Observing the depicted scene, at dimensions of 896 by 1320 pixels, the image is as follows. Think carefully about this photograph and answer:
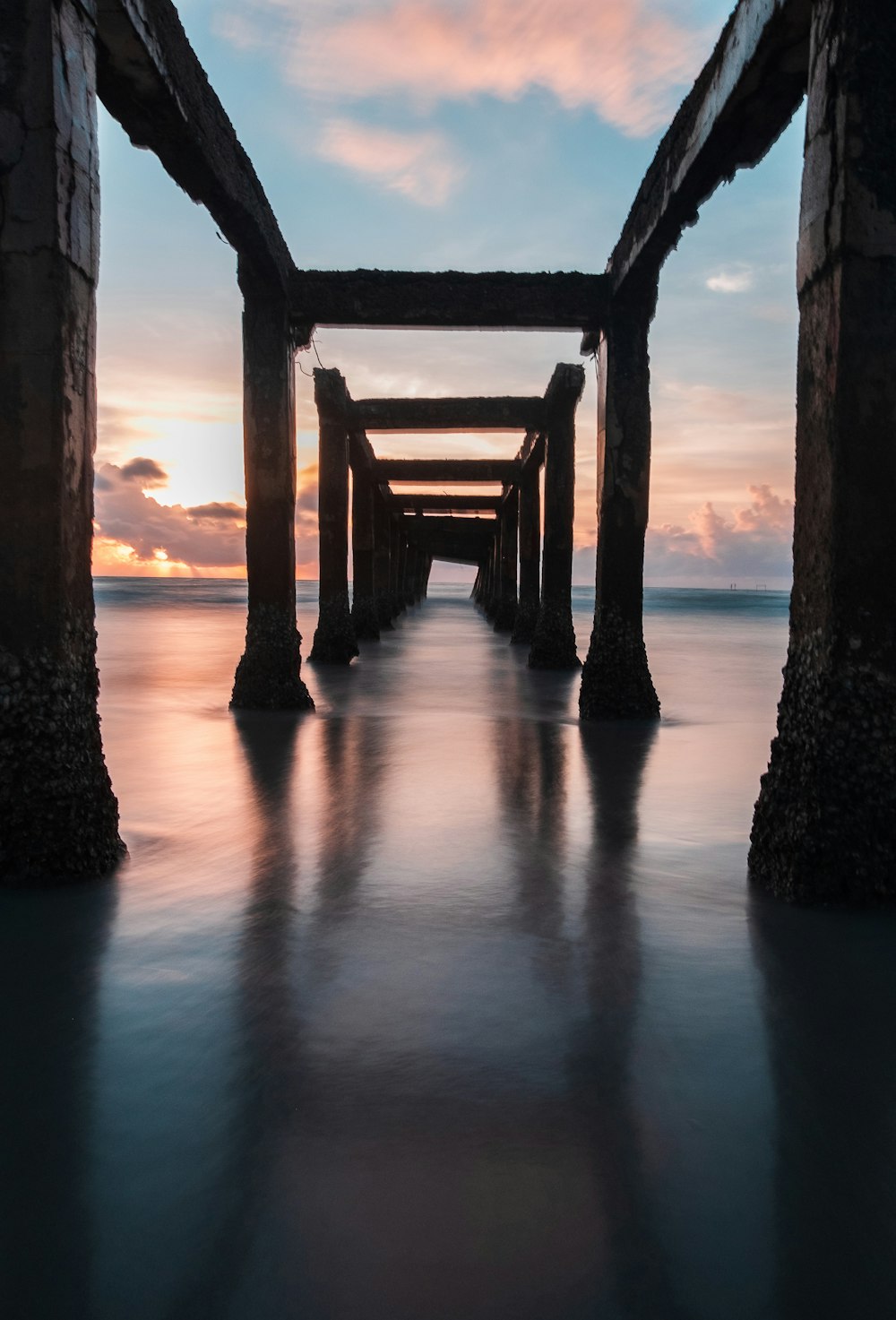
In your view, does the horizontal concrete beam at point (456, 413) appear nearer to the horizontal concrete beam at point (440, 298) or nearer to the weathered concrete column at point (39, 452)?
the horizontal concrete beam at point (440, 298)

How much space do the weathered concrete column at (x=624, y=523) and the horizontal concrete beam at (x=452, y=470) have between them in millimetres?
9655

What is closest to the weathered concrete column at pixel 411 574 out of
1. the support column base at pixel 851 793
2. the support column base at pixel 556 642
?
the support column base at pixel 556 642

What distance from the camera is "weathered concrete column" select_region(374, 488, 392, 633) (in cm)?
2155

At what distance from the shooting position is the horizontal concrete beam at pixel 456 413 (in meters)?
12.4

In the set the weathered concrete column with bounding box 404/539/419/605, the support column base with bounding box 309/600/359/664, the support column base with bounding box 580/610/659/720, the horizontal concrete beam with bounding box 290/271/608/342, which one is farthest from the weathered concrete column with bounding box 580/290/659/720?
the weathered concrete column with bounding box 404/539/419/605

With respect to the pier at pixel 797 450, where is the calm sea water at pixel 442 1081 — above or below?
below

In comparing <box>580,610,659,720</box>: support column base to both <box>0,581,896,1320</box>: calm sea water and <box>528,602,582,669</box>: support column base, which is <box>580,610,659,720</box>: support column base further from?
<box>528,602,582,669</box>: support column base

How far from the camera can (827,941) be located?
2.65 metres

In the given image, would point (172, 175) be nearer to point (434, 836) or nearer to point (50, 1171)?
point (434, 836)

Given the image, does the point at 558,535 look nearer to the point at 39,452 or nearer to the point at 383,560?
the point at 39,452

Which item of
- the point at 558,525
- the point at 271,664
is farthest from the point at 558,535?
the point at 271,664

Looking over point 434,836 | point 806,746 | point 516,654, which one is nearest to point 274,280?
point 434,836

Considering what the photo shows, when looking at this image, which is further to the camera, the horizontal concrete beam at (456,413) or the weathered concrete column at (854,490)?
the horizontal concrete beam at (456,413)

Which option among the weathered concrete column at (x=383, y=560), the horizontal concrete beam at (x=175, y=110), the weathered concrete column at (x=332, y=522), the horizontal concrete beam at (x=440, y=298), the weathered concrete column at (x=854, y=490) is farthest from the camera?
the weathered concrete column at (x=383, y=560)
